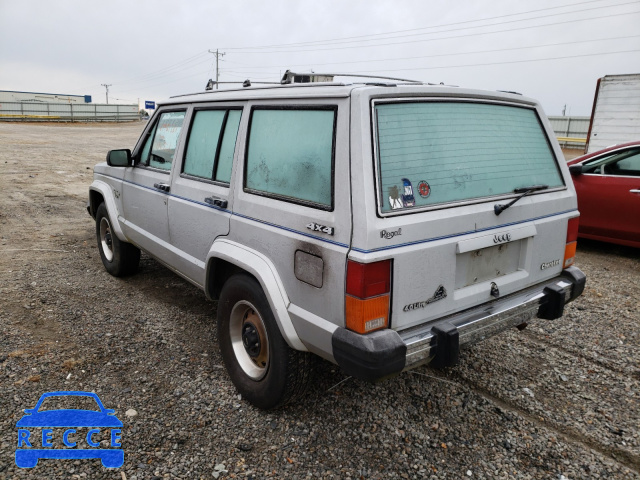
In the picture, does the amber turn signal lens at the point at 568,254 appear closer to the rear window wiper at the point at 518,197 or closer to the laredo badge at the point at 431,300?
the rear window wiper at the point at 518,197

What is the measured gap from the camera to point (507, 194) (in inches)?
112

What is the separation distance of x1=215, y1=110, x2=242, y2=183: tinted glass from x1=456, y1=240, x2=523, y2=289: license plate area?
155 cm

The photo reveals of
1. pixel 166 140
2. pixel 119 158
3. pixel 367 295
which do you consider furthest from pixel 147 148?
pixel 367 295

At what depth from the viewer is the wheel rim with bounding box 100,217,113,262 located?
534 centimetres

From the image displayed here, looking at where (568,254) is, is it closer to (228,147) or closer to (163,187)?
(228,147)

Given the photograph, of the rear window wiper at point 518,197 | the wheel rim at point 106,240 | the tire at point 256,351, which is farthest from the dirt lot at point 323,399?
the rear window wiper at point 518,197

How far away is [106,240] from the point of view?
5.41 meters

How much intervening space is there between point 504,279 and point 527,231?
316 mm

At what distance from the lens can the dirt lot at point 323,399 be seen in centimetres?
259

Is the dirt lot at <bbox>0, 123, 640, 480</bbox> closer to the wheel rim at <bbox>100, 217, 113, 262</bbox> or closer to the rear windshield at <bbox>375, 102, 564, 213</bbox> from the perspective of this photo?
the wheel rim at <bbox>100, 217, 113, 262</bbox>

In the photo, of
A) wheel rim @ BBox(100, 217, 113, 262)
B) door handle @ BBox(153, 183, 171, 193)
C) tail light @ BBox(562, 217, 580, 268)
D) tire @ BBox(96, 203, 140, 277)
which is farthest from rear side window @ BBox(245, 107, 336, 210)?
wheel rim @ BBox(100, 217, 113, 262)

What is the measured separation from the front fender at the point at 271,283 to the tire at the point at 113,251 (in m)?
2.58

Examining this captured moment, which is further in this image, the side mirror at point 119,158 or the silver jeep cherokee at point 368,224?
the side mirror at point 119,158

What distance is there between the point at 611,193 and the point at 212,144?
511 centimetres
